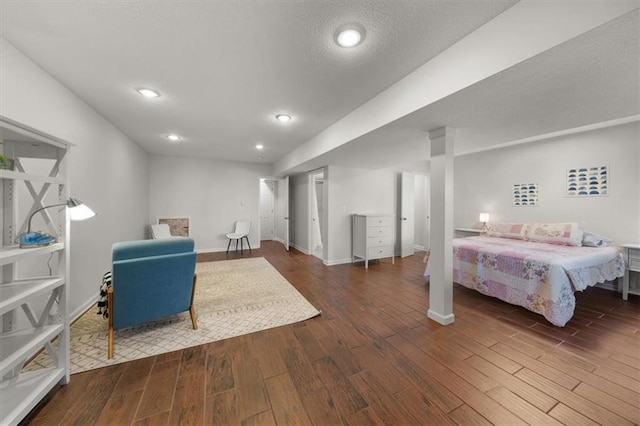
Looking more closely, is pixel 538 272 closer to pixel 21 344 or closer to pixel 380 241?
pixel 380 241

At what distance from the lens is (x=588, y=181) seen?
3543 mm

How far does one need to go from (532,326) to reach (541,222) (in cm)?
265

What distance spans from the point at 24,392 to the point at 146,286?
0.80 m

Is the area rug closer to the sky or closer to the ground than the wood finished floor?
closer to the sky

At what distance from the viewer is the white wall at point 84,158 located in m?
1.79

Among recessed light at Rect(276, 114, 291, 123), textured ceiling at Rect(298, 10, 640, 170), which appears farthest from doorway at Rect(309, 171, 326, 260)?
textured ceiling at Rect(298, 10, 640, 170)

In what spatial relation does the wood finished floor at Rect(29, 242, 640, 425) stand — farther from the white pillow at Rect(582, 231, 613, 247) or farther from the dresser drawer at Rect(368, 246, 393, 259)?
the dresser drawer at Rect(368, 246, 393, 259)

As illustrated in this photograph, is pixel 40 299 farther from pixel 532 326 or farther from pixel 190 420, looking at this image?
pixel 532 326

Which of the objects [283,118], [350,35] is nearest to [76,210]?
[283,118]

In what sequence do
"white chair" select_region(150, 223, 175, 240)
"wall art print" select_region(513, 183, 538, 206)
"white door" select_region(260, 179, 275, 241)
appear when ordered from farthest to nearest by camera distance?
"white door" select_region(260, 179, 275, 241) < "white chair" select_region(150, 223, 175, 240) < "wall art print" select_region(513, 183, 538, 206)

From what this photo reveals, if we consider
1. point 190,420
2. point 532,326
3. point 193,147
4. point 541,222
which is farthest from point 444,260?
point 193,147

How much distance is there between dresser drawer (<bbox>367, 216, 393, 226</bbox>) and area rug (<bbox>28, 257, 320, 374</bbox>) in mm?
2102

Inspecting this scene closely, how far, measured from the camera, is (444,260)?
2.37 metres

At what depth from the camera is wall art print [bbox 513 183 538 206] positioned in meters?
4.15
